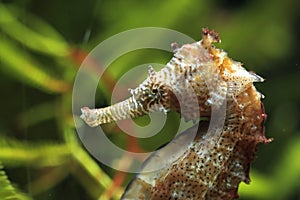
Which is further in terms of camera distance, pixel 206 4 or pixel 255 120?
pixel 206 4

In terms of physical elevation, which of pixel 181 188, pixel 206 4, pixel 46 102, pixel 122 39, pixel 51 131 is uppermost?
pixel 206 4

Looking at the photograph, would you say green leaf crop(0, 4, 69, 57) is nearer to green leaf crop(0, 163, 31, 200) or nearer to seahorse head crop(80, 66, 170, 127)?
green leaf crop(0, 163, 31, 200)

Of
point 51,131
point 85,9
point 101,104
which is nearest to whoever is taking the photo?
point 101,104

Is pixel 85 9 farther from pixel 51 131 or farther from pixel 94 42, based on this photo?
pixel 51 131

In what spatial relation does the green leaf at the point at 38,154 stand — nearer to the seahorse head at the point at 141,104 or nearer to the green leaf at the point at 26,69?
the green leaf at the point at 26,69

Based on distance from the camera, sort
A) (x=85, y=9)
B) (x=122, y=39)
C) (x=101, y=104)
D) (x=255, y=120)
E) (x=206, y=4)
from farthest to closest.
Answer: (x=206, y=4) < (x=85, y=9) < (x=122, y=39) < (x=101, y=104) < (x=255, y=120)

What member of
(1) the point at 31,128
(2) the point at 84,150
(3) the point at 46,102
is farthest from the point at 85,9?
(2) the point at 84,150

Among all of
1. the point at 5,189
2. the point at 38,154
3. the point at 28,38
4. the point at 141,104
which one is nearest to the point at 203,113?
the point at 141,104

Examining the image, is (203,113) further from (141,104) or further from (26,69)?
(26,69)
